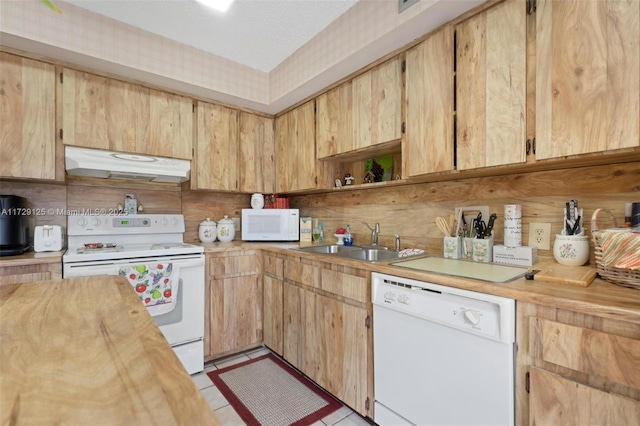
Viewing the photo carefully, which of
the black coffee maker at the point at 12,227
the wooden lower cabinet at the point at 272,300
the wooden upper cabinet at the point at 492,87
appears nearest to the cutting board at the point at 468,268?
the wooden upper cabinet at the point at 492,87

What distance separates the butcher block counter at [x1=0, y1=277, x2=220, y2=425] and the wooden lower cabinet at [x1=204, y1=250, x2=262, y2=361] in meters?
1.38

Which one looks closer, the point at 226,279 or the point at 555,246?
the point at 555,246

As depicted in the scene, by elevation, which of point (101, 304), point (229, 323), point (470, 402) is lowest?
point (229, 323)

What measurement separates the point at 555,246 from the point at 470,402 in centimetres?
82

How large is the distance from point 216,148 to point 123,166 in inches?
29.6

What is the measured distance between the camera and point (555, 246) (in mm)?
1360

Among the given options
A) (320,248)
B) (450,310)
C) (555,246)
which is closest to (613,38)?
(555,246)

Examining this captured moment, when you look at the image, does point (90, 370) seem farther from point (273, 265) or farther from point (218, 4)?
point (218, 4)

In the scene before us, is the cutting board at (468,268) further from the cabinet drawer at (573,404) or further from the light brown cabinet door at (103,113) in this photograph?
the light brown cabinet door at (103,113)

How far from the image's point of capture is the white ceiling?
1.78m

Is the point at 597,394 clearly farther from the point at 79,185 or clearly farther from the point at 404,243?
the point at 79,185

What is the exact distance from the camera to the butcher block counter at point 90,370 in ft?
→ 1.41

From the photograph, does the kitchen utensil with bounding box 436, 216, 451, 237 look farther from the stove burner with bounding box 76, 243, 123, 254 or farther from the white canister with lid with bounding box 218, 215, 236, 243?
the stove burner with bounding box 76, 243, 123, 254

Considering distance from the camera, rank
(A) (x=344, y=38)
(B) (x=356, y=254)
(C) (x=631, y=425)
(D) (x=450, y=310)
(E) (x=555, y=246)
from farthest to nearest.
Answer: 1. (B) (x=356, y=254)
2. (A) (x=344, y=38)
3. (E) (x=555, y=246)
4. (D) (x=450, y=310)
5. (C) (x=631, y=425)
